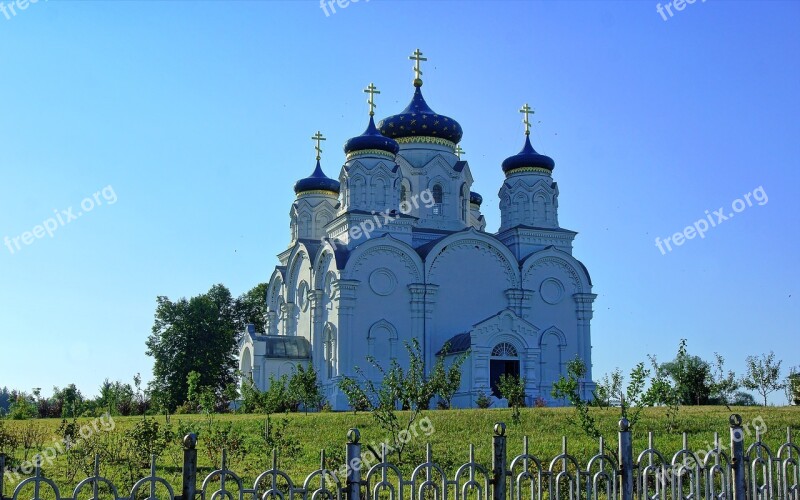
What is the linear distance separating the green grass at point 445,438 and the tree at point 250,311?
21.0 meters

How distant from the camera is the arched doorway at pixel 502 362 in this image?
25.7m

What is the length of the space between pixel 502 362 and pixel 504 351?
0.32m

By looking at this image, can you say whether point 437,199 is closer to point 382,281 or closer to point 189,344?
point 382,281

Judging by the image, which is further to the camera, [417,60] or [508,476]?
[417,60]

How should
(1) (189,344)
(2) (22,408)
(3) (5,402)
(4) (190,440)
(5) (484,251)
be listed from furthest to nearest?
1. (3) (5,402)
2. (1) (189,344)
3. (5) (484,251)
4. (2) (22,408)
5. (4) (190,440)

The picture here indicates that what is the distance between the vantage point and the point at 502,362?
26.0 meters

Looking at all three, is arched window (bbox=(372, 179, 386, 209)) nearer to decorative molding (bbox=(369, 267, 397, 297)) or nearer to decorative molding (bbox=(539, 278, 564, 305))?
decorative molding (bbox=(369, 267, 397, 297))

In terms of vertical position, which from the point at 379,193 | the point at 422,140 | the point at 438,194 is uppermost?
the point at 422,140

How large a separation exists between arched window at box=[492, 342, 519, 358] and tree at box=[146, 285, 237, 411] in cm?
1274

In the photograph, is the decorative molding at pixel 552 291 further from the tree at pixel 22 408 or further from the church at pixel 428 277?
the tree at pixel 22 408

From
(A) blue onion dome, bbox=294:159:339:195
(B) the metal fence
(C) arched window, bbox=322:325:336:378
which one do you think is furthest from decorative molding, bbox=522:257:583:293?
(B) the metal fence

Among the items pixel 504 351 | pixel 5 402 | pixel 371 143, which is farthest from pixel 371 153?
pixel 5 402

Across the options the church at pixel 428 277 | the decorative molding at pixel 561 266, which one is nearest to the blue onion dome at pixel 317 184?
the church at pixel 428 277

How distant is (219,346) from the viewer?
3528cm
